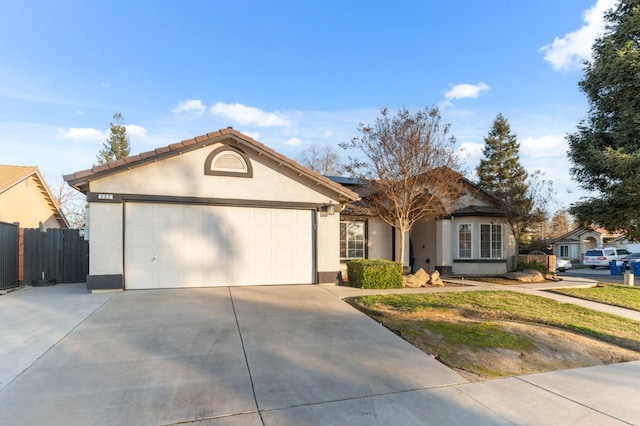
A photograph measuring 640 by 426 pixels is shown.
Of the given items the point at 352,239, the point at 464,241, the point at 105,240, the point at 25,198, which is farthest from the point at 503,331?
the point at 25,198

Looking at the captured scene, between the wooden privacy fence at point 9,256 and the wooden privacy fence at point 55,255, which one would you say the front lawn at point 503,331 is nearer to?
the wooden privacy fence at point 55,255

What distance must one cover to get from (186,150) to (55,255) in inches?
248

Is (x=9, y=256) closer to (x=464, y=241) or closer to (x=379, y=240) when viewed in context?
(x=379, y=240)

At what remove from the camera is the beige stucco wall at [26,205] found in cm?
1369

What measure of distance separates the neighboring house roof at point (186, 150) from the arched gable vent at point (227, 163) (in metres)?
0.32

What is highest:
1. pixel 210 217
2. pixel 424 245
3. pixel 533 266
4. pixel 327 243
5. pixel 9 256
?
pixel 210 217

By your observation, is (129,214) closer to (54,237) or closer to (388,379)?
(54,237)

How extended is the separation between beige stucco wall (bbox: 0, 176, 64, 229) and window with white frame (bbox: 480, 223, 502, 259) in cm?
1999

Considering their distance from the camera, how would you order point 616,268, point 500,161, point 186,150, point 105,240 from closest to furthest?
1. point 105,240
2. point 186,150
3. point 616,268
4. point 500,161

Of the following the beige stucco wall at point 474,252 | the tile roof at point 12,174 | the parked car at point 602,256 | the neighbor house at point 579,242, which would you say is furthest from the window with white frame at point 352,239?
the neighbor house at point 579,242

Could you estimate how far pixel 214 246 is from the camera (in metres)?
10.3

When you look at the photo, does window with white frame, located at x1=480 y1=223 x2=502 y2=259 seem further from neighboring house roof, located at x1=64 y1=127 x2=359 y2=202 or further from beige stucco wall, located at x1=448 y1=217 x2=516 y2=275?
neighboring house roof, located at x1=64 y1=127 x2=359 y2=202

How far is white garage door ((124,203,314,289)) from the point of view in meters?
9.75

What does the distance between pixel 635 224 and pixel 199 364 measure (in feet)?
55.4
